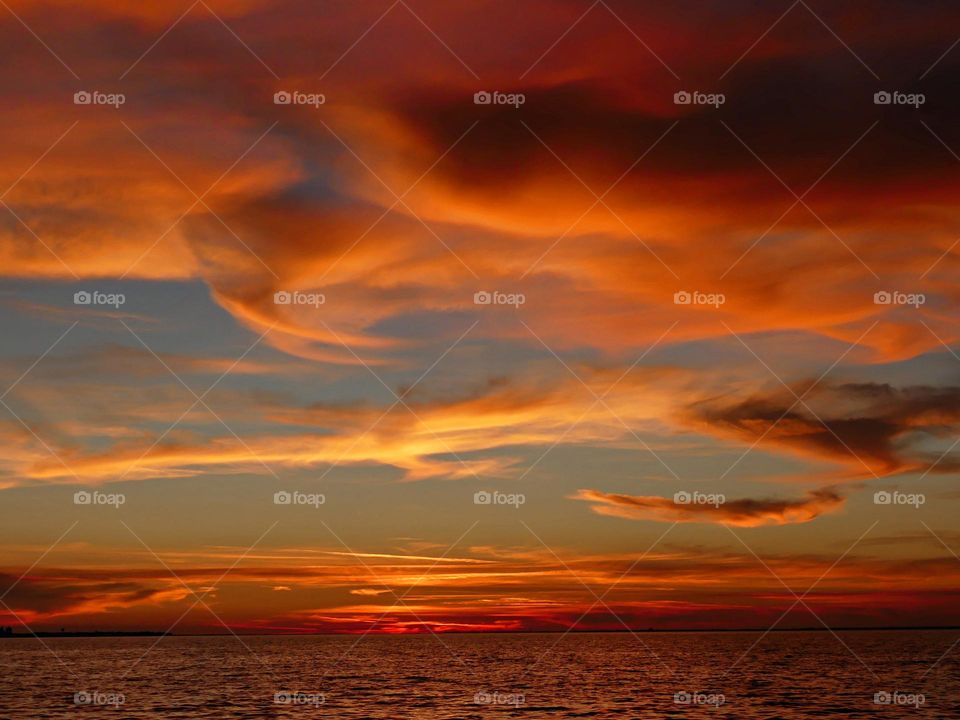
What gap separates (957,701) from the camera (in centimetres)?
7050

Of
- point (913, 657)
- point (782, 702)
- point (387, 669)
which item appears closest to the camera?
point (782, 702)

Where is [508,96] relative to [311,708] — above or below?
above

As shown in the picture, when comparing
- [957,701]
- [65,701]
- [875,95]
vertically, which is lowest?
[957,701]

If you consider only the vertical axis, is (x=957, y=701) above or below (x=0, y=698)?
below

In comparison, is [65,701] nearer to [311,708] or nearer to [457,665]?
[311,708]

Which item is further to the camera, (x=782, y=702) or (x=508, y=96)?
(x=782, y=702)

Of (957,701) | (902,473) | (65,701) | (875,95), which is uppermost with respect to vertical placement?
(875,95)

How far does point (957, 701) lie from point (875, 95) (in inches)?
1992

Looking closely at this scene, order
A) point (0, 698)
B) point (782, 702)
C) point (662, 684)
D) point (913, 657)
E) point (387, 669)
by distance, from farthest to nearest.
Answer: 1. point (913, 657)
2. point (387, 669)
3. point (662, 684)
4. point (0, 698)
5. point (782, 702)

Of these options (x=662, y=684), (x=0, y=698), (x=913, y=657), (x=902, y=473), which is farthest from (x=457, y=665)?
(x=902, y=473)

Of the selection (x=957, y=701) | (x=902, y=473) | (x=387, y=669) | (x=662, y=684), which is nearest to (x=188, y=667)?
(x=387, y=669)

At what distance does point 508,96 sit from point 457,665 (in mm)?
94587

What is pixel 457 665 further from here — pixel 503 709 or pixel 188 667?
pixel 503 709

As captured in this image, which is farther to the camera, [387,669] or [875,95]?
[387,669]
